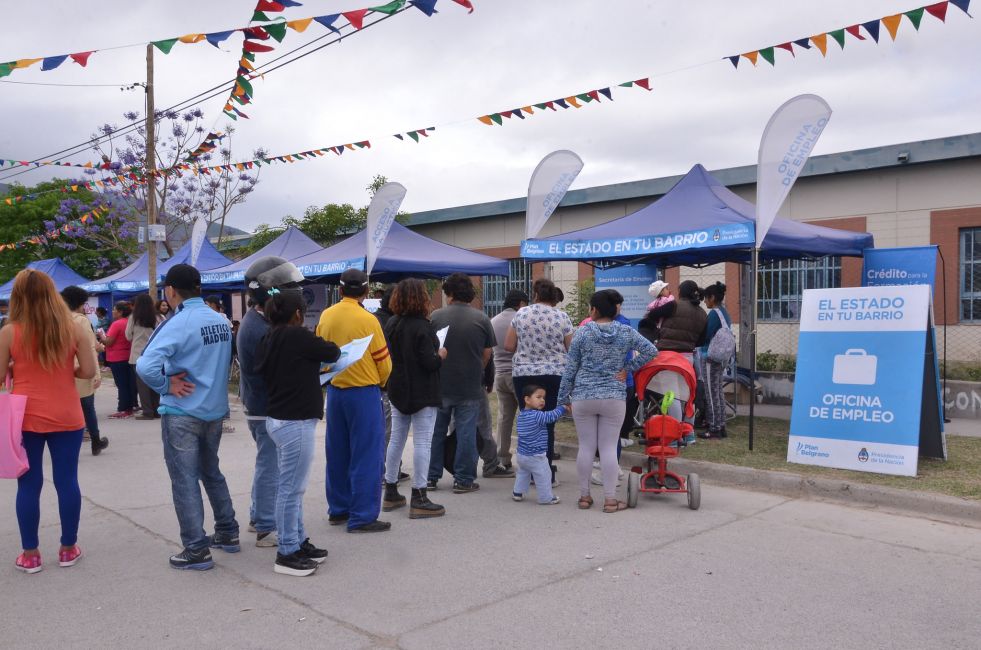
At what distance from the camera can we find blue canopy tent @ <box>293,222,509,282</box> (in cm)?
1320

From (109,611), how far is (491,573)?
2065 mm

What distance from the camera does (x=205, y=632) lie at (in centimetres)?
386

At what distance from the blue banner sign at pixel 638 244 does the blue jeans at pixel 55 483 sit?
6.15m

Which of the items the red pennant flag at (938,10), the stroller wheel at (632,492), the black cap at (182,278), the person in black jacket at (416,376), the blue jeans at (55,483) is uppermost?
the red pennant flag at (938,10)

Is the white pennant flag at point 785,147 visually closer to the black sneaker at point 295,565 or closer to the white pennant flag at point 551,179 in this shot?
the white pennant flag at point 551,179

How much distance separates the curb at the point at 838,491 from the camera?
5949 millimetres

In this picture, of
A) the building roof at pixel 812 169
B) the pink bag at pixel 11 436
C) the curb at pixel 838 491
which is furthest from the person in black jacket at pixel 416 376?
the building roof at pixel 812 169

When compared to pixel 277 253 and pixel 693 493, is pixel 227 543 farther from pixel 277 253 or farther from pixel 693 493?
pixel 277 253

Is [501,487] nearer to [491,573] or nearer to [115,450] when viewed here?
[491,573]

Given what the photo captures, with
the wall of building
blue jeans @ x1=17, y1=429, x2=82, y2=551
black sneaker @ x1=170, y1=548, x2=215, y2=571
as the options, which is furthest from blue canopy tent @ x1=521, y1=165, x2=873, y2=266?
blue jeans @ x1=17, y1=429, x2=82, y2=551

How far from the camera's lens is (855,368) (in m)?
7.45

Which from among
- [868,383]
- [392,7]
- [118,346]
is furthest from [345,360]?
[118,346]

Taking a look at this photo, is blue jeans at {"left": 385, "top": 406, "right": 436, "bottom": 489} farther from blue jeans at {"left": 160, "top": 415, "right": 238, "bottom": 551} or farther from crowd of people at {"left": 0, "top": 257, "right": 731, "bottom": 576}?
blue jeans at {"left": 160, "top": 415, "right": 238, "bottom": 551}

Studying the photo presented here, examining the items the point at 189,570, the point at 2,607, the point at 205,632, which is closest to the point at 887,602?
the point at 205,632
